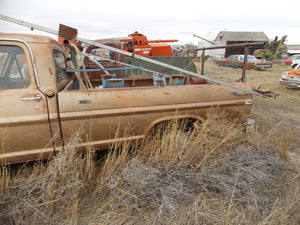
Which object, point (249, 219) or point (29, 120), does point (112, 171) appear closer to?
point (29, 120)

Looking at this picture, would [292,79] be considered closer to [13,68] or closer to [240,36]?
[13,68]

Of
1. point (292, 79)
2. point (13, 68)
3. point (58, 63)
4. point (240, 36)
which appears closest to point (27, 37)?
point (13, 68)

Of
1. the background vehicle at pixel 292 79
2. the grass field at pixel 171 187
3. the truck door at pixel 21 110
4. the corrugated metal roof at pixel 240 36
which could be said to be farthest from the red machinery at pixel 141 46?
the corrugated metal roof at pixel 240 36

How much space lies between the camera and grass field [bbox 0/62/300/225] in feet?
5.88

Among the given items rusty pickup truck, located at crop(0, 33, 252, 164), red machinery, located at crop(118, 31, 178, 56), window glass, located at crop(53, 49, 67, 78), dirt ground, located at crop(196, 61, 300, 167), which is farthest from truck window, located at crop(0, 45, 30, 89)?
red machinery, located at crop(118, 31, 178, 56)

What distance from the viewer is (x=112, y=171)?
7.23 ft

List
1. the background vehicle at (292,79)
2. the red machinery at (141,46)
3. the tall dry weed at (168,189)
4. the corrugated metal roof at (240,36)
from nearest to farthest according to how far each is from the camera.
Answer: the tall dry weed at (168,189)
the background vehicle at (292,79)
the red machinery at (141,46)
the corrugated metal roof at (240,36)

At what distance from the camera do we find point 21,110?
2.10 m

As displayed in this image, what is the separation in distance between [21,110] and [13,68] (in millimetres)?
614

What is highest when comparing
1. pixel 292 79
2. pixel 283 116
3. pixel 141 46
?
pixel 141 46

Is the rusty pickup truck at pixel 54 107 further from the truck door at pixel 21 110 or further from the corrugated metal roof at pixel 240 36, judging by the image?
the corrugated metal roof at pixel 240 36

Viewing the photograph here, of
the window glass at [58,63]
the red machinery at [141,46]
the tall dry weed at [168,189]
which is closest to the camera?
the tall dry weed at [168,189]

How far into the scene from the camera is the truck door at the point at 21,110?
2.07 metres

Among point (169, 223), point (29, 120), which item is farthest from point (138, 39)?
point (169, 223)
